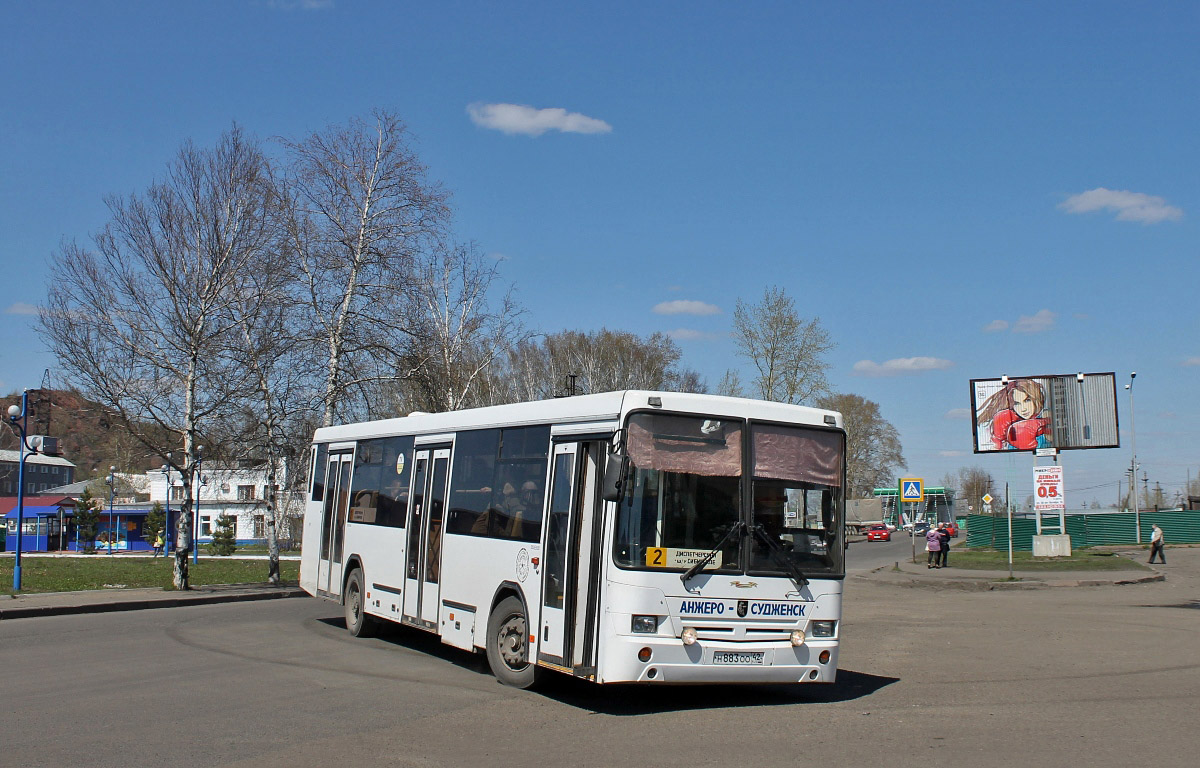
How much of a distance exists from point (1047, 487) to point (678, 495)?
123 feet

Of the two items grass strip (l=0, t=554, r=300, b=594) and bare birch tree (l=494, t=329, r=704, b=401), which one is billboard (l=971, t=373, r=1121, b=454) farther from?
grass strip (l=0, t=554, r=300, b=594)

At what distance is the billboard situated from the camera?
48.2 metres

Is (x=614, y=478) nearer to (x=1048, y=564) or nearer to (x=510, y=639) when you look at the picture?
(x=510, y=639)

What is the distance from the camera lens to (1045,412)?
160 feet

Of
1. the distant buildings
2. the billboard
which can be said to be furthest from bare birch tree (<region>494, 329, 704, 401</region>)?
the distant buildings

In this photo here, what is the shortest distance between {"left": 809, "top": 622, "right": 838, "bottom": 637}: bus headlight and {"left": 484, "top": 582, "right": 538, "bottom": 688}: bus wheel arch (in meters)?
2.75

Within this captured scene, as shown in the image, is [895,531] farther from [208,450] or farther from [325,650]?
[325,650]

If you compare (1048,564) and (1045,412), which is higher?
(1045,412)

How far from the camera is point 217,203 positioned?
79.9 ft

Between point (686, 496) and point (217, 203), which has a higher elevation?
point (217, 203)

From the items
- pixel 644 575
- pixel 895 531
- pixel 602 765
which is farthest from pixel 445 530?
pixel 895 531

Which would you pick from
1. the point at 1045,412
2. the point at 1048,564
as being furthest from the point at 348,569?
the point at 1045,412

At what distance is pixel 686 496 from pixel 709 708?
84.0 inches

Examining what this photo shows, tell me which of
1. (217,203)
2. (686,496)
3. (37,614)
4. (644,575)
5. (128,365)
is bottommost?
(37,614)
